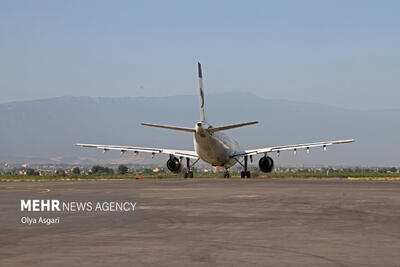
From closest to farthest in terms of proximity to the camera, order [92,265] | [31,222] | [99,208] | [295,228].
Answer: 1. [92,265]
2. [295,228]
3. [31,222]
4. [99,208]

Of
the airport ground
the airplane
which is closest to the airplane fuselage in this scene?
the airplane

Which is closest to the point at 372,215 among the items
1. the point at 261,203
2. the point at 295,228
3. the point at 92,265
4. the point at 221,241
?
the point at 295,228

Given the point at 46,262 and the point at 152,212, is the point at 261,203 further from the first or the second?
the point at 46,262

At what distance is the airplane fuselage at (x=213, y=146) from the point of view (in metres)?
58.0

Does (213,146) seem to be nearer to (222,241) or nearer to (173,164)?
(173,164)

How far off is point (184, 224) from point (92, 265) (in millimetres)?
6186

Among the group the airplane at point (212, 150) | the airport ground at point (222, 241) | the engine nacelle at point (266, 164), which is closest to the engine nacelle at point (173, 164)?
the airplane at point (212, 150)

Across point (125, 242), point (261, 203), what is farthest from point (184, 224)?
point (261, 203)

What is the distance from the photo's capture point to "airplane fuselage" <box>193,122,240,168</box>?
58.0 metres

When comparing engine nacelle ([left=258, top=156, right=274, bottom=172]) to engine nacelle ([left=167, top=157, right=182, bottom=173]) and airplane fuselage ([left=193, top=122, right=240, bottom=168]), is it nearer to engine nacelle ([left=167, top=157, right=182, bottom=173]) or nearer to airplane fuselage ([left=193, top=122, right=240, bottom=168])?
airplane fuselage ([left=193, top=122, right=240, bottom=168])

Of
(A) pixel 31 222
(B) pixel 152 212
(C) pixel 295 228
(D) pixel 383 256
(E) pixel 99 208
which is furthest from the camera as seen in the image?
(E) pixel 99 208

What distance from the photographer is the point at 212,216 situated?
17.8 meters

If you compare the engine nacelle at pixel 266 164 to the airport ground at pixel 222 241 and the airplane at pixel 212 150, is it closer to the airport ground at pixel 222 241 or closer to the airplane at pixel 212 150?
the airplane at pixel 212 150

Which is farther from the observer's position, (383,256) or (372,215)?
(372,215)
